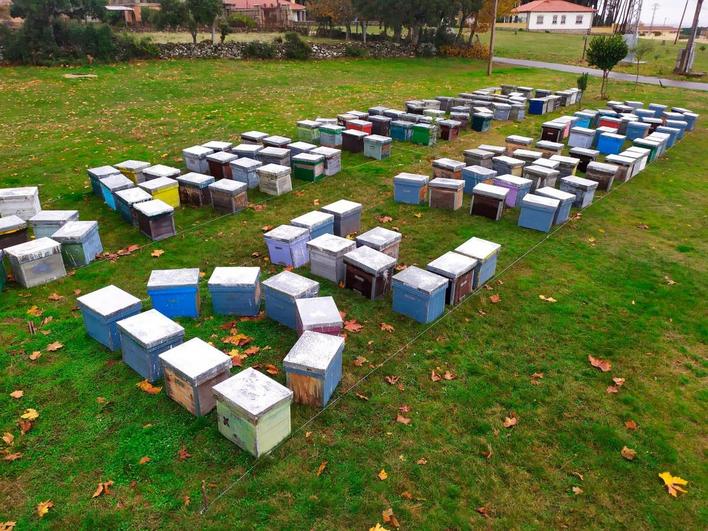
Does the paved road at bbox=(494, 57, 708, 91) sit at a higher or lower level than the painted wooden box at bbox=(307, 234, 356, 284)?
higher

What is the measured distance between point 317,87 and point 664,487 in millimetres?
26237

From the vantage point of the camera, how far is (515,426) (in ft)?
19.9

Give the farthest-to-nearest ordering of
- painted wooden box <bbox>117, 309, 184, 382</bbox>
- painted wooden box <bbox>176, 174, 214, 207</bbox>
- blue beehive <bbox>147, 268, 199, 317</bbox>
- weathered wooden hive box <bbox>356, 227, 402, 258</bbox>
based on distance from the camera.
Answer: painted wooden box <bbox>176, 174, 214, 207</bbox> → weathered wooden hive box <bbox>356, 227, 402, 258</bbox> → blue beehive <bbox>147, 268, 199, 317</bbox> → painted wooden box <bbox>117, 309, 184, 382</bbox>

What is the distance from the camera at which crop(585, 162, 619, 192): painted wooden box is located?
13336 mm

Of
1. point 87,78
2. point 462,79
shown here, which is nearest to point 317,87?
point 462,79

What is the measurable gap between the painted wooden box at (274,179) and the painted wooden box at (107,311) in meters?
5.76

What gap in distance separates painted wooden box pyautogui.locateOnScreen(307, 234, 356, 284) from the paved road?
103ft

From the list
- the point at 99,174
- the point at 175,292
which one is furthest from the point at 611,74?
the point at 175,292

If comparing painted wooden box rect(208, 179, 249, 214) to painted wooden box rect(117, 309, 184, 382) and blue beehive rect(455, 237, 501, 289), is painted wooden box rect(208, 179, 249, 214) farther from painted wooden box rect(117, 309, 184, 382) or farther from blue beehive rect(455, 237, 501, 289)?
blue beehive rect(455, 237, 501, 289)

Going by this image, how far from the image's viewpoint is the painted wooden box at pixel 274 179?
12156 mm

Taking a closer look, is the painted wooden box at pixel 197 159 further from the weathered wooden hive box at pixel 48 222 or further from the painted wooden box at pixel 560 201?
the painted wooden box at pixel 560 201

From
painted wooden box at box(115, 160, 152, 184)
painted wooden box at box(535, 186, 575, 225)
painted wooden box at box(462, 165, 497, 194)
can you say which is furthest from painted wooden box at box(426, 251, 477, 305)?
painted wooden box at box(115, 160, 152, 184)

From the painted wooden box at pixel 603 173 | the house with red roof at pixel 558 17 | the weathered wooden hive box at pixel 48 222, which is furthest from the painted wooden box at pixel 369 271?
the house with red roof at pixel 558 17

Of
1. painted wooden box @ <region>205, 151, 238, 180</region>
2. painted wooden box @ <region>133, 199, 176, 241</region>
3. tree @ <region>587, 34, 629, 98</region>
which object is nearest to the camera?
painted wooden box @ <region>133, 199, 176, 241</region>
